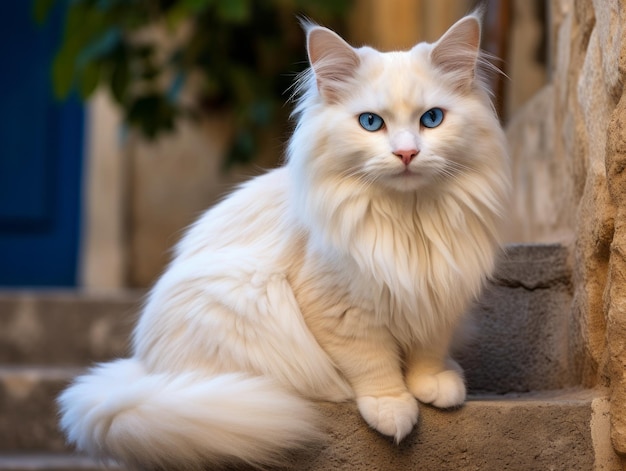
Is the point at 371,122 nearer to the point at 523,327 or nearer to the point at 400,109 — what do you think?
the point at 400,109

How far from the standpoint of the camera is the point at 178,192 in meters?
4.06

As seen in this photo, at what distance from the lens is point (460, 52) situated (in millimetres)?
1534

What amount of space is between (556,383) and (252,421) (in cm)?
76

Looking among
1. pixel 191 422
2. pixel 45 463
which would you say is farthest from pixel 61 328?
pixel 191 422

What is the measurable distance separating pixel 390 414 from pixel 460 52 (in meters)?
0.66

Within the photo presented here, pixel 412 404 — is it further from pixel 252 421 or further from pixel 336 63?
pixel 336 63

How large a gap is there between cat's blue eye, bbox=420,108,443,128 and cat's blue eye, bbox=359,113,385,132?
0.07 meters

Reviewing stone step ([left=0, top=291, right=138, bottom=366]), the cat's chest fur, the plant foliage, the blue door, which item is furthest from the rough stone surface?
the blue door

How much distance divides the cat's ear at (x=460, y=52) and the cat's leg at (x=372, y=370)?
48 cm

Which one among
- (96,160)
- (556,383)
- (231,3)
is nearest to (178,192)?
(96,160)

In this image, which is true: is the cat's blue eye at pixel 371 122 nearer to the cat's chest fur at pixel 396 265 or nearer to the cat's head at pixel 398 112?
the cat's head at pixel 398 112

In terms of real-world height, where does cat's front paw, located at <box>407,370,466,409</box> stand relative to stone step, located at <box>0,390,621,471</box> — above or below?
above

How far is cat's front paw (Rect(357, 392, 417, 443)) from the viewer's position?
150 centimetres

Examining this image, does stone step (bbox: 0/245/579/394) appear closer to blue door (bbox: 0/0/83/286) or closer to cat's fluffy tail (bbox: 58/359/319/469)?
cat's fluffy tail (bbox: 58/359/319/469)
